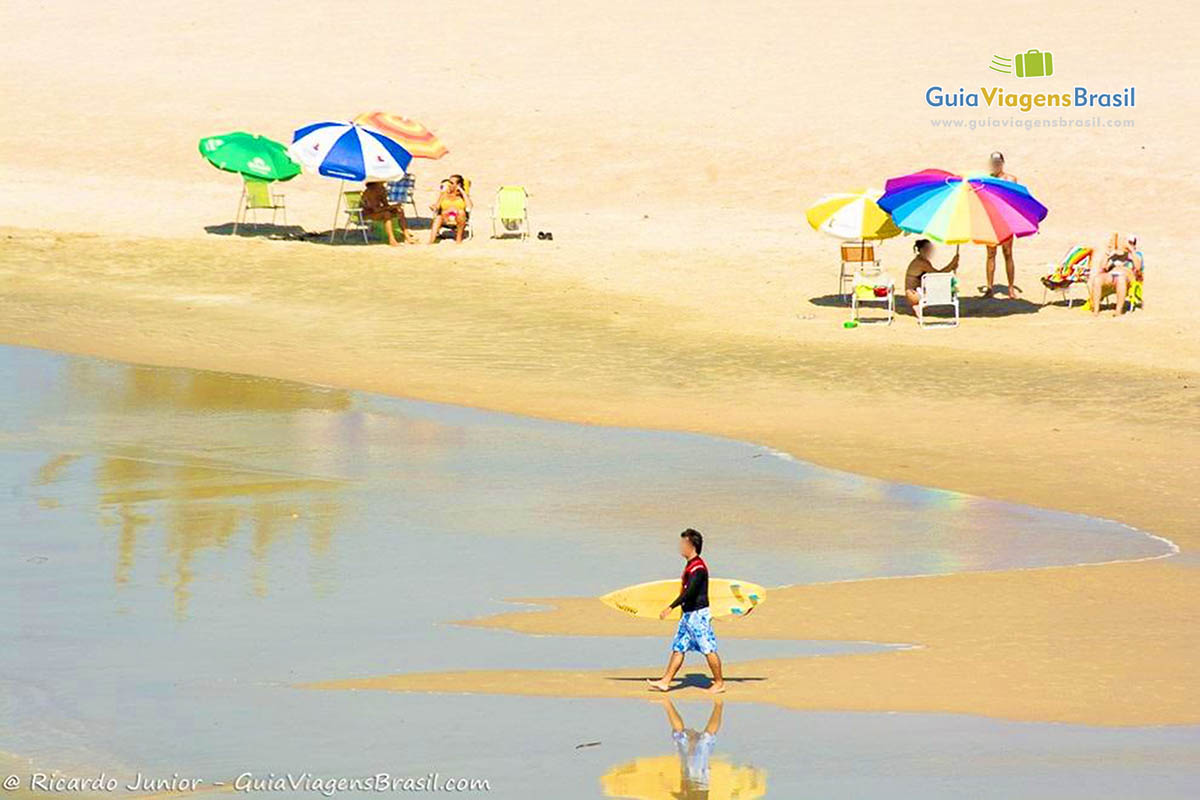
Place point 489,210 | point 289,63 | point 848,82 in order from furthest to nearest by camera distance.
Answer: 1. point 289,63
2. point 848,82
3. point 489,210

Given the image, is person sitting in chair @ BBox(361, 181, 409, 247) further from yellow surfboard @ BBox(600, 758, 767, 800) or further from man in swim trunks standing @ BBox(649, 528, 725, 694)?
yellow surfboard @ BBox(600, 758, 767, 800)

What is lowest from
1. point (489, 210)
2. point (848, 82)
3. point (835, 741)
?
point (835, 741)

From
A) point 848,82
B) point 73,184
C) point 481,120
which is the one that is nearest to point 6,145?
point 73,184

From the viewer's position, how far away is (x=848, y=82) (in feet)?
140

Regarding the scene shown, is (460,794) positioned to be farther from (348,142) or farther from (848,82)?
(848,82)

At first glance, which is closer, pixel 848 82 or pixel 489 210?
pixel 489 210

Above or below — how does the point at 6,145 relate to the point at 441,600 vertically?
above

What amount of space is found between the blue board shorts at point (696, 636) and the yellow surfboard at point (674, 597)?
0.22 m

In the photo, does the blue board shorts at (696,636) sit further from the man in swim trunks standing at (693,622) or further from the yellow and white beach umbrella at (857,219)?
the yellow and white beach umbrella at (857,219)

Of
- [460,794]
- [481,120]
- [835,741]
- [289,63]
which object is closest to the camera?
[460,794]

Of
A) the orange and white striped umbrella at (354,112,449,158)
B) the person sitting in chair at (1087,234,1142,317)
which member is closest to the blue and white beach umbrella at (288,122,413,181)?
the orange and white striped umbrella at (354,112,449,158)

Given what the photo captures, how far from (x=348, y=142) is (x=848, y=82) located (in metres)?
19.2

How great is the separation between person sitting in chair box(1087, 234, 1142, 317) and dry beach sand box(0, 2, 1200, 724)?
0.31 metres

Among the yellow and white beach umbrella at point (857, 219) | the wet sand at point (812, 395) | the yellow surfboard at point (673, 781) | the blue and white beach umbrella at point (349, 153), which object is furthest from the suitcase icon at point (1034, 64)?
the yellow surfboard at point (673, 781)
